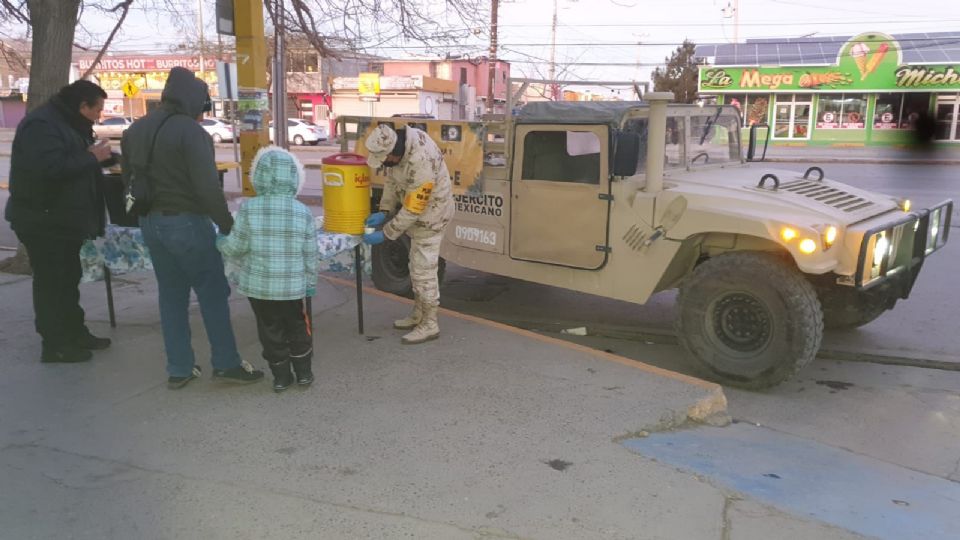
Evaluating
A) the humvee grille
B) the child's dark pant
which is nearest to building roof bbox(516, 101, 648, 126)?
the humvee grille

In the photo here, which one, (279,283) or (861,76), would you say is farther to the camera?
(861,76)

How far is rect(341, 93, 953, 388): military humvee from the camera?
4.82 m

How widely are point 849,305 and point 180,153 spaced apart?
4.96 metres

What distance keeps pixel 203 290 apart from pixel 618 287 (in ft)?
9.68

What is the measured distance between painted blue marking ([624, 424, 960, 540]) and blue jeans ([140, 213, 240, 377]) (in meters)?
2.45

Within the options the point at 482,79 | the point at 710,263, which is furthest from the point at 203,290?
the point at 482,79

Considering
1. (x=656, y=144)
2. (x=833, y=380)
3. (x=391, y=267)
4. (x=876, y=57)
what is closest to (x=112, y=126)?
(x=391, y=267)

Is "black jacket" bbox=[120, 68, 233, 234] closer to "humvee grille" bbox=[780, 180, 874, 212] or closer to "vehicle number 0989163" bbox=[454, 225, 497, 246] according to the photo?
"vehicle number 0989163" bbox=[454, 225, 497, 246]

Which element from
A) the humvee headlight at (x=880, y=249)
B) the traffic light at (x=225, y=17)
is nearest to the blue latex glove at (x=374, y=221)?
the traffic light at (x=225, y=17)

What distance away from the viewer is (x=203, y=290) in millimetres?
4309

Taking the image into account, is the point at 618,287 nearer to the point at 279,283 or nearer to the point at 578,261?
the point at 578,261

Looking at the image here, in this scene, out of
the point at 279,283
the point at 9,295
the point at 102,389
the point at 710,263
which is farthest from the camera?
the point at 9,295

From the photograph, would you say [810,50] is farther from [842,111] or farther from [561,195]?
[561,195]

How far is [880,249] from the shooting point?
4887 millimetres
